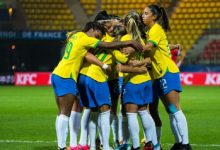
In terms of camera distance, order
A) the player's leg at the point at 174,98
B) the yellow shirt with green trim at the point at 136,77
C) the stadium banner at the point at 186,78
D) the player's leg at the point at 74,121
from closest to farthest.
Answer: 1. the yellow shirt with green trim at the point at 136,77
2. the player's leg at the point at 174,98
3. the player's leg at the point at 74,121
4. the stadium banner at the point at 186,78

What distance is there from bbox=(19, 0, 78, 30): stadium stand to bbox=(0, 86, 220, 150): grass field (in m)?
16.6

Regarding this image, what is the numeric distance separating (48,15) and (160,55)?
1272 inches

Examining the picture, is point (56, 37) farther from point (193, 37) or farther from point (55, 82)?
point (55, 82)

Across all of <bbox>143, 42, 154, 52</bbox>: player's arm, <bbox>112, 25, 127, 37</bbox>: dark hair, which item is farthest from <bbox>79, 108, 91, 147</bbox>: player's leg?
<bbox>143, 42, 154, 52</bbox>: player's arm

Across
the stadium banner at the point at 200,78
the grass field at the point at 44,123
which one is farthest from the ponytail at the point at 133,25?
the stadium banner at the point at 200,78

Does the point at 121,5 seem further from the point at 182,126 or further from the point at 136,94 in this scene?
the point at 136,94

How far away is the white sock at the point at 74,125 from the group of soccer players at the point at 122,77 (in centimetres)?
1

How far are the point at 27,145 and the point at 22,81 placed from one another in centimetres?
2557

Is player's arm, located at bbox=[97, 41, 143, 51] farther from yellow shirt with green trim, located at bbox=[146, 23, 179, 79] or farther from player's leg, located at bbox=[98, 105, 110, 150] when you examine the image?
player's leg, located at bbox=[98, 105, 110, 150]

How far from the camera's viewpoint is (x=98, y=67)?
9773mm

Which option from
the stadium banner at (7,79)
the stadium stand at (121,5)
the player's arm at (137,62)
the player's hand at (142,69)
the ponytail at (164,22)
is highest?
the ponytail at (164,22)

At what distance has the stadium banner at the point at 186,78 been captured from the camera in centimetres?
3588

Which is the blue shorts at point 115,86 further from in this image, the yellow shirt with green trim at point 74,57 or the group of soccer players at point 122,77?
the yellow shirt with green trim at point 74,57

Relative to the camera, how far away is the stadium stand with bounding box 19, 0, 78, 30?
135 feet
